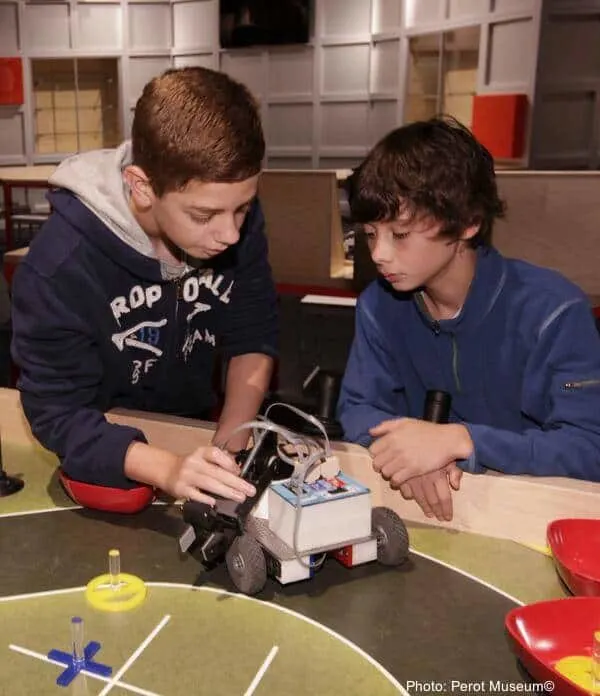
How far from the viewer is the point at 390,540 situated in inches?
32.2

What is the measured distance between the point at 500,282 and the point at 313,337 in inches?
55.4

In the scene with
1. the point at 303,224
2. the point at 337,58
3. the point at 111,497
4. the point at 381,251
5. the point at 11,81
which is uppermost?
the point at 337,58

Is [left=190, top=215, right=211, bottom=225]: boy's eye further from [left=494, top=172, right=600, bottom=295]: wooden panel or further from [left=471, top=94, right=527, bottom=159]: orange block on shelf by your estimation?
[left=471, top=94, right=527, bottom=159]: orange block on shelf

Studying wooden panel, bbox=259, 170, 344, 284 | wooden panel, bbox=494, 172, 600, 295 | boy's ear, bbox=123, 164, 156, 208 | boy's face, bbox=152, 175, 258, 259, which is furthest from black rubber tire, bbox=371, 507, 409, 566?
wooden panel, bbox=259, 170, 344, 284

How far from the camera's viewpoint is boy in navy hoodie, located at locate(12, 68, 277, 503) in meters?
0.93

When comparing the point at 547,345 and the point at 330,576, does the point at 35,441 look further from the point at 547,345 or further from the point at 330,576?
the point at 547,345

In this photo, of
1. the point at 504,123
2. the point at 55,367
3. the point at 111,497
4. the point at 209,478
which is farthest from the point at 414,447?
the point at 504,123

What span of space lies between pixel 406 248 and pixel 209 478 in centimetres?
48

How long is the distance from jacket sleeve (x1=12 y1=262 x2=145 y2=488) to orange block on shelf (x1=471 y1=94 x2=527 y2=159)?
380 cm

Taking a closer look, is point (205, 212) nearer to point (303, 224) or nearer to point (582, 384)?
point (582, 384)

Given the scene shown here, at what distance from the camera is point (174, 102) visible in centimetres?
94

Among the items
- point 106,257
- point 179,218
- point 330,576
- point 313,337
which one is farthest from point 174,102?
point 313,337

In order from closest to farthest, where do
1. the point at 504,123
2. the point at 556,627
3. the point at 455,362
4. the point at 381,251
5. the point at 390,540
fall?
the point at 556,627 → the point at 390,540 → the point at 381,251 → the point at 455,362 → the point at 504,123

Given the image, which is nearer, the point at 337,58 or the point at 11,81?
the point at 337,58
